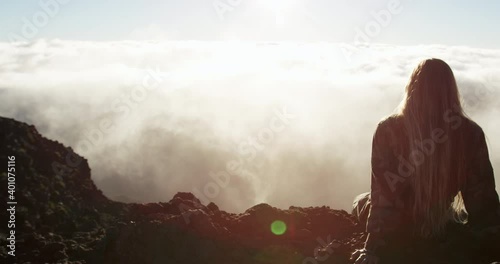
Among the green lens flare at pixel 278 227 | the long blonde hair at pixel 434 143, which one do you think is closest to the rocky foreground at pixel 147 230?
the green lens flare at pixel 278 227

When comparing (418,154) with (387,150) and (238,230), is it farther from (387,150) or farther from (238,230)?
(238,230)

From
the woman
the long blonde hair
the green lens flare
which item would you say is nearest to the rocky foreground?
the green lens flare

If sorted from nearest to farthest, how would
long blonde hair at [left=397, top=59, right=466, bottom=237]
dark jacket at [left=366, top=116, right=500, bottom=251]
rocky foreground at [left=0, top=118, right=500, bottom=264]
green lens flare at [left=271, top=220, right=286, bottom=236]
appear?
long blonde hair at [left=397, top=59, right=466, bottom=237]
dark jacket at [left=366, top=116, right=500, bottom=251]
rocky foreground at [left=0, top=118, right=500, bottom=264]
green lens flare at [left=271, top=220, right=286, bottom=236]

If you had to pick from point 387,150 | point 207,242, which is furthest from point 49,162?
point 387,150

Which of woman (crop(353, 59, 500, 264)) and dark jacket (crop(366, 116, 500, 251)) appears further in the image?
dark jacket (crop(366, 116, 500, 251))

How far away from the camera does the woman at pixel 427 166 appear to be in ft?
20.2

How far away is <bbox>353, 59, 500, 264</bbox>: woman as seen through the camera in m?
6.16

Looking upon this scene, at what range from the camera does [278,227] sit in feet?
26.6

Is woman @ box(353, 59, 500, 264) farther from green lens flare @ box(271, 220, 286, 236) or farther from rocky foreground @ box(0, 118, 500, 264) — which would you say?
green lens flare @ box(271, 220, 286, 236)

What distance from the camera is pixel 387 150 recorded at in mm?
6465

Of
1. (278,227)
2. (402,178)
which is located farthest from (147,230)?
(402,178)

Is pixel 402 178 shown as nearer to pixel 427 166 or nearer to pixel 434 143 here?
pixel 427 166

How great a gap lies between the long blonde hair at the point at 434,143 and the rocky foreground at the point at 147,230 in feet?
1.44

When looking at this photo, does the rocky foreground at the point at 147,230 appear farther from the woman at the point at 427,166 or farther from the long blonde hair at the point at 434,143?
the long blonde hair at the point at 434,143
